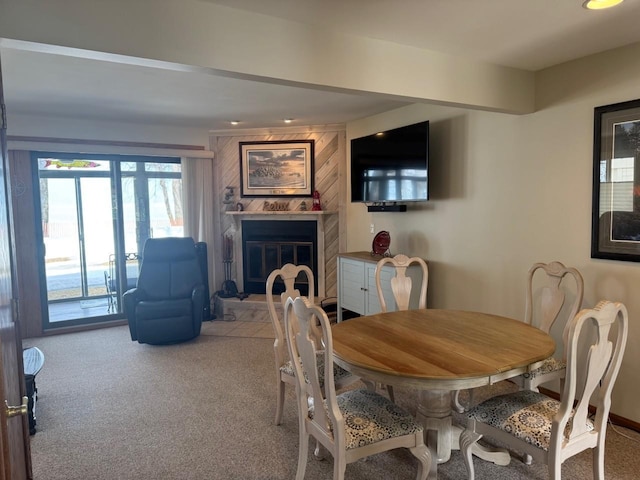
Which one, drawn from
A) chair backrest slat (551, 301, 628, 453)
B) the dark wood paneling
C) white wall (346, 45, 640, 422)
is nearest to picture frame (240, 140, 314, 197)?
white wall (346, 45, 640, 422)

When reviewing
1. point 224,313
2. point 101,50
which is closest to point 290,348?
point 101,50

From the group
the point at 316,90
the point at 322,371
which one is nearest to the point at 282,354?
the point at 322,371

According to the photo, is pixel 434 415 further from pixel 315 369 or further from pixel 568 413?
pixel 315 369

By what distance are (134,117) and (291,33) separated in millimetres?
3218

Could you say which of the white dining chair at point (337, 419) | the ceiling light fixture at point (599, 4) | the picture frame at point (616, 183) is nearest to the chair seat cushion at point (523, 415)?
the white dining chair at point (337, 419)

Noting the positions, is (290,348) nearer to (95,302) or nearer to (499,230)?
(499,230)

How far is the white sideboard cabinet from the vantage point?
151 inches

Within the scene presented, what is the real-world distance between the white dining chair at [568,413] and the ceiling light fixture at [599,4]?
4.66ft

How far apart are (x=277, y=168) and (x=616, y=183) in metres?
3.70

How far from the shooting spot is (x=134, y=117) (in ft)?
15.3

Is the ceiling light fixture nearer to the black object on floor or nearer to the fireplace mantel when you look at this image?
the fireplace mantel

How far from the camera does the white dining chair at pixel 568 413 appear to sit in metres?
1.63

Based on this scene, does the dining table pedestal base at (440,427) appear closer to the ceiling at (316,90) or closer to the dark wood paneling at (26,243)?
the ceiling at (316,90)

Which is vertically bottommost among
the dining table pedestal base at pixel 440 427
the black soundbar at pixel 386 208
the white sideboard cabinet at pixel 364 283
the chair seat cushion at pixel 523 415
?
the dining table pedestal base at pixel 440 427
